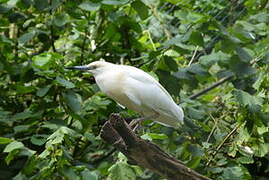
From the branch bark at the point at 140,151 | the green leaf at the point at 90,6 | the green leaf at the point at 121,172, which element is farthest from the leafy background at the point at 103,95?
the branch bark at the point at 140,151

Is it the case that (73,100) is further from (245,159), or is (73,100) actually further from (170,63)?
(245,159)

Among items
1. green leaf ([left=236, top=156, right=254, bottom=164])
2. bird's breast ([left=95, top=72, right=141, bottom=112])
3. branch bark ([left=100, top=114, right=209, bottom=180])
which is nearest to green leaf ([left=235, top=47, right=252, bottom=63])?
green leaf ([left=236, top=156, right=254, bottom=164])

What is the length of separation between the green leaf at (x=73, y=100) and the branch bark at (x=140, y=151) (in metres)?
0.72

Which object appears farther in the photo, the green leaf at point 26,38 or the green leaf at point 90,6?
the green leaf at point 26,38

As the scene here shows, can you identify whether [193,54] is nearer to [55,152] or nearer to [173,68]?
[173,68]

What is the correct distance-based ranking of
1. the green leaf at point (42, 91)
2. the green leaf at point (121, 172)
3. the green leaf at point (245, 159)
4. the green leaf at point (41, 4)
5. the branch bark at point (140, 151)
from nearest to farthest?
1. the branch bark at point (140, 151)
2. the green leaf at point (121, 172)
3. the green leaf at point (245, 159)
4. the green leaf at point (42, 91)
5. the green leaf at point (41, 4)

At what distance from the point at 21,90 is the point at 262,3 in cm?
164

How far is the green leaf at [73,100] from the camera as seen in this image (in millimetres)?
3359

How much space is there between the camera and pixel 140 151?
2.61 meters

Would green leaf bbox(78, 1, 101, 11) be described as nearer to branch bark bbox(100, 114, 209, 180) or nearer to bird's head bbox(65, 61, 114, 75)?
bird's head bbox(65, 61, 114, 75)

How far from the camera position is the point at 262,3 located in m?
4.05

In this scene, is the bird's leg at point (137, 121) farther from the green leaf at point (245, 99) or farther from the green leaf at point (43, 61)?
the green leaf at point (43, 61)

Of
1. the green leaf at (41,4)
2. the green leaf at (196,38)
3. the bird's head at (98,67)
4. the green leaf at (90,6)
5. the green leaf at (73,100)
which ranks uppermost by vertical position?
the green leaf at (90,6)

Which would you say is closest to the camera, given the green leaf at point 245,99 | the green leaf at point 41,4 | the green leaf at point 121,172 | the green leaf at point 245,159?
the green leaf at point 121,172
